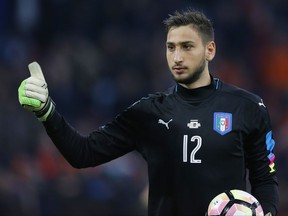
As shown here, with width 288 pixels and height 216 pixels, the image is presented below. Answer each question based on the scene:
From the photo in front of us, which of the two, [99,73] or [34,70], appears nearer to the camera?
[34,70]

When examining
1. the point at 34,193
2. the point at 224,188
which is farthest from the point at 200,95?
the point at 34,193

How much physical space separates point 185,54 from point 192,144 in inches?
21.5

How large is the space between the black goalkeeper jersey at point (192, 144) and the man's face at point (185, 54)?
0.13 metres

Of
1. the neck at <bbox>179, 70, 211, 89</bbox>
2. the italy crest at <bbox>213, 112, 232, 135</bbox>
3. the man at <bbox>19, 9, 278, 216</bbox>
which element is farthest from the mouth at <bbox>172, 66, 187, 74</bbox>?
the italy crest at <bbox>213, 112, 232, 135</bbox>

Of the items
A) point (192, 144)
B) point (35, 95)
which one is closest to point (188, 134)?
point (192, 144)

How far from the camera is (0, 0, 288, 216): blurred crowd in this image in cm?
995

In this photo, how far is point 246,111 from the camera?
5188mm

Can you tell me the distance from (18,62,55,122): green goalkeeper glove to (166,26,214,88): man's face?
785 mm

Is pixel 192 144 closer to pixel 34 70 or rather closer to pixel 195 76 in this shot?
pixel 195 76

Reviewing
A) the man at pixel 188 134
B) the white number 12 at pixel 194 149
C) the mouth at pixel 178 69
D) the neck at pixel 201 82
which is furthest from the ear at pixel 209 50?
the white number 12 at pixel 194 149

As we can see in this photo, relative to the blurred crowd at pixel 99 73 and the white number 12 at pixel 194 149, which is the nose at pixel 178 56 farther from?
the blurred crowd at pixel 99 73

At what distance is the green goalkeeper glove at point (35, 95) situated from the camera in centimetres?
495

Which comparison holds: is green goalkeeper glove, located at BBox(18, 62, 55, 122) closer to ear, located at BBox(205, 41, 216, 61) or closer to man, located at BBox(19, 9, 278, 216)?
man, located at BBox(19, 9, 278, 216)

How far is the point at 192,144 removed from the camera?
5.12 metres
